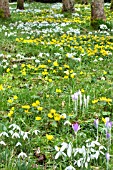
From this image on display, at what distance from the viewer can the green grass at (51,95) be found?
3.71 meters

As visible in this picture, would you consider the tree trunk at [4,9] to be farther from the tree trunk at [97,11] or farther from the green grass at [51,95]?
the green grass at [51,95]

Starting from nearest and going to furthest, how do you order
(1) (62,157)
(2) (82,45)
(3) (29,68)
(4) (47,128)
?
(1) (62,157)
(4) (47,128)
(3) (29,68)
(2) (82,45)

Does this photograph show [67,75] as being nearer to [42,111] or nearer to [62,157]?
[42,111]

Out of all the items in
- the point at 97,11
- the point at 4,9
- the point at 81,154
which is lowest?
the point at 4,9

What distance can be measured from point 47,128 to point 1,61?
330 cm

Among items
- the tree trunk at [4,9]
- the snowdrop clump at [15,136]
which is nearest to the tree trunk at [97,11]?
the tree trunk at [4,9]

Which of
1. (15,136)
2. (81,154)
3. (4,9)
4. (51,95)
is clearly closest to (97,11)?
(4,9)

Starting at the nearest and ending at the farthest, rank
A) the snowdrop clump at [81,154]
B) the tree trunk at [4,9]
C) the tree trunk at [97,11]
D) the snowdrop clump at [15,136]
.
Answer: the snowdrop clump at [81,154]
the snowdrop clump at [15,136]
the tree trunk at [97,11]
the tree trunk at [4,9]

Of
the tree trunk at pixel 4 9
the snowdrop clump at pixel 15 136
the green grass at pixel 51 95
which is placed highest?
the snowdrop clump at pixel 15 136

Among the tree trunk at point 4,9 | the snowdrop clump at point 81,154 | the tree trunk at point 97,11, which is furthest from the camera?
the tree trunk at point 4,9

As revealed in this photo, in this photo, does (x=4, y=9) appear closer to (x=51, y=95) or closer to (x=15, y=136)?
(x=51, y=95)

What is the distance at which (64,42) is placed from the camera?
9398 millimetres

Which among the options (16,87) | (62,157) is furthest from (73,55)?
(62,157)

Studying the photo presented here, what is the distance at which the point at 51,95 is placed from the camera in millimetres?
5363
